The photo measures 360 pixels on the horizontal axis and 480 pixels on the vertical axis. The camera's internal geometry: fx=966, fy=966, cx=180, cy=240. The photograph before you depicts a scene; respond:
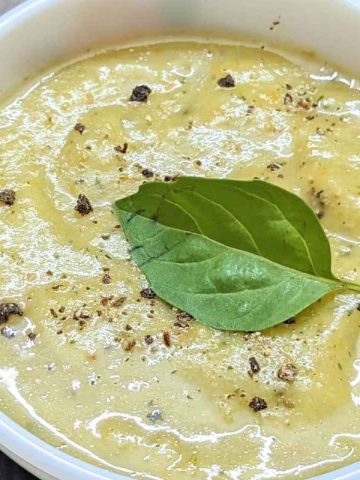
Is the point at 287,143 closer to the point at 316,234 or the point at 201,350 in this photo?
the point at 316,234

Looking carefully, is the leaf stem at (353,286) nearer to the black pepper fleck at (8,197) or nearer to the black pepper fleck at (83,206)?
the black pepper fleck at (83,206)

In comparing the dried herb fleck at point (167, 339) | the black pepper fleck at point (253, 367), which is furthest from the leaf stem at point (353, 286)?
the dried herb fleck at point (167, 339)

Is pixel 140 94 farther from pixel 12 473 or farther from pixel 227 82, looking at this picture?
pixel 12 473

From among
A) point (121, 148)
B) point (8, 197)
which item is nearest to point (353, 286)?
point (121, 148)

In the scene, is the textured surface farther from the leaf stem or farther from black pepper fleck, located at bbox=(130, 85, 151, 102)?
black pepper fleck, located at bbox=(130, 85, 151, 102)

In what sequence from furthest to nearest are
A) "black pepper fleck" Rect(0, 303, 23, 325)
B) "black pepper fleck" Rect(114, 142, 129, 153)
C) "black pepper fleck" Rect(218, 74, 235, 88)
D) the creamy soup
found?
1. "black pepper fleck" Rect(218, 74, 235, 88)
2. "black pepper fleck" Rect(114, 142, 129, 153)
3. "black pepper fleck" Rect(0, 303, 23, 325)
4. the creamy soup

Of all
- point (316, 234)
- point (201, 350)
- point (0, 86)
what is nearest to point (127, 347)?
point (201, 350)

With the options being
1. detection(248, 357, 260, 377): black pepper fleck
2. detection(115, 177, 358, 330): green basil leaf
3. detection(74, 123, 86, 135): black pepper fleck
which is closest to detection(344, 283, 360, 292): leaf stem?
detection(115, 177, 358, 330): green basil leaf
